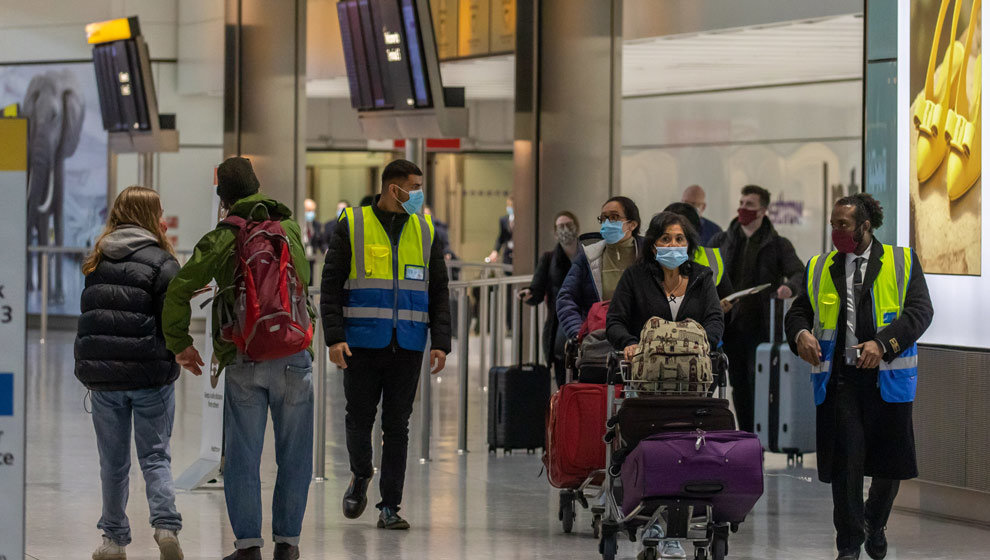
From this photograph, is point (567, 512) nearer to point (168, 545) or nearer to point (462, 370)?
point (168, 545)

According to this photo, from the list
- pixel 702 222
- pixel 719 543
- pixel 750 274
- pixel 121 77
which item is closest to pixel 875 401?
pixel 719 543

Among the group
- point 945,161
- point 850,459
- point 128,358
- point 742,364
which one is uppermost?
point 945,161

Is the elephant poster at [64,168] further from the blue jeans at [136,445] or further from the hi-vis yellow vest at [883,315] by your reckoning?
the hi-vis yellow vest at [883,315]

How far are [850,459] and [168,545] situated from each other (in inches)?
112

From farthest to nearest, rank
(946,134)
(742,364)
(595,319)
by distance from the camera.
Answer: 1. (742,364)
2. (946,134)
3. (595,319)

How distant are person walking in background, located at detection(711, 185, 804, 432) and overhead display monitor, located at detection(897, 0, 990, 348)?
166cm

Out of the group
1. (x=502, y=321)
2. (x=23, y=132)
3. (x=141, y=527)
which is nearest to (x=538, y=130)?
(x=502, y=321)

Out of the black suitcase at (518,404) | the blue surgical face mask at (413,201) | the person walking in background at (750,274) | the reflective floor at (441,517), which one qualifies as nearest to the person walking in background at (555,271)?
the black suitcase at (518,404)

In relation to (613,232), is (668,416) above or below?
below

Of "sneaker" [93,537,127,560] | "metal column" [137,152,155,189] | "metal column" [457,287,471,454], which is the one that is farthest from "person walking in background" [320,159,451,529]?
"metal column" [137,152,155,189]

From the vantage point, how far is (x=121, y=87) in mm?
19250

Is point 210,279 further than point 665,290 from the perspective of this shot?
No

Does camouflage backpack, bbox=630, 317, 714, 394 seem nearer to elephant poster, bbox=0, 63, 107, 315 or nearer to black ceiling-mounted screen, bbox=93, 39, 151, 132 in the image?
black ceiling-mounted screen, bbox=93, 39, 151, 132

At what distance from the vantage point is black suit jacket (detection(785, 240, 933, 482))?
6590 mm
